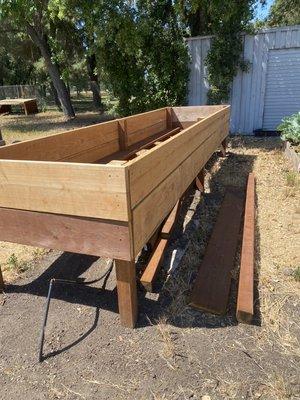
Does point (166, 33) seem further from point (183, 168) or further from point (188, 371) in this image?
point (188, 371)

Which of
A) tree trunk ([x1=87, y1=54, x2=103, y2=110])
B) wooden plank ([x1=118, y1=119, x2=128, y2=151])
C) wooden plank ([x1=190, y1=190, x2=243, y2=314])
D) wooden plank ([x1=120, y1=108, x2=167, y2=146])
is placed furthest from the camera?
tree trunk ([x1=87, y1=54, x2=103, y2=110])

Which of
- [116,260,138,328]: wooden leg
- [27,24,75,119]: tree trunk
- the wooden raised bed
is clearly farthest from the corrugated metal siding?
[27,24,75,119]: tree trunk

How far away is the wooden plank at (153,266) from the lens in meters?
2.74

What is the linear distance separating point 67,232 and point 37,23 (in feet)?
47.4

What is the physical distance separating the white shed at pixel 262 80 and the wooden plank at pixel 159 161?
6.53 m

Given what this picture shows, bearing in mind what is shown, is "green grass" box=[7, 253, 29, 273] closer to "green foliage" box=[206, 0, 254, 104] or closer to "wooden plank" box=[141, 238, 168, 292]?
"wooden plank" box=[141, 238, 168, 292]

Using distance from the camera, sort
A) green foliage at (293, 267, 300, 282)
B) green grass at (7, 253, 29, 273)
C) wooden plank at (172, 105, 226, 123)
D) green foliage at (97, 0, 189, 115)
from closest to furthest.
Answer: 1. green foliage at (293, 267, 300, 282)
2. green grass at (7, 253, 29, 273)
3. wooden plank at (172, 105, 226, 123)
4. green foliage at (97, 0, 189, 115)

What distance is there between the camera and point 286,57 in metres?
9.27

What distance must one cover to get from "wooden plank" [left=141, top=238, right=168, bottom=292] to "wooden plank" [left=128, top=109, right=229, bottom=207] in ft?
2.57

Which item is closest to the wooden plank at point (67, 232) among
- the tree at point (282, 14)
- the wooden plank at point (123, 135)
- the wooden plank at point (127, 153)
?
the wooden plank at point (127, 153)

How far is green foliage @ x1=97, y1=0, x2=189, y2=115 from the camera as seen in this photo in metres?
8.99

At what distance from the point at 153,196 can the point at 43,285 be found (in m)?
1.42

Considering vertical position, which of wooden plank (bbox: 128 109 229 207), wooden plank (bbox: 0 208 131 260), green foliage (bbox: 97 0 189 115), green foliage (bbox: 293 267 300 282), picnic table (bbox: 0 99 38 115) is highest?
green foliage (bbox: 97 0 189 115)

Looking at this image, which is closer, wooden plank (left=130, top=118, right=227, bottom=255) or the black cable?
wooden plank (left=130, top=118, right=227, bottom=255)
